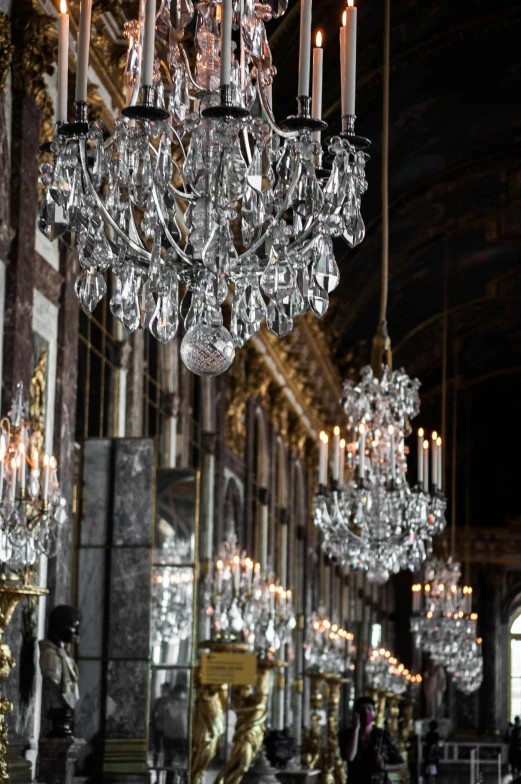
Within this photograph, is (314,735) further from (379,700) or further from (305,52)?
(305,52)

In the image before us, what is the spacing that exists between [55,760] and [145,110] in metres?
5.76

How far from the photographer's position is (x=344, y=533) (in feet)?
38.9

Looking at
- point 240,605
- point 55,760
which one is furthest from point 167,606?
point 55,760

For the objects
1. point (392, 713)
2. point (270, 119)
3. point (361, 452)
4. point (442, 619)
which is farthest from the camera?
point (392, 713)

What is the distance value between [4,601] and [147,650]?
13.0 feet

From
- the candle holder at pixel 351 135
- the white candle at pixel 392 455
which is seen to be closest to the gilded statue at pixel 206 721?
the white candle at pixel 392 455

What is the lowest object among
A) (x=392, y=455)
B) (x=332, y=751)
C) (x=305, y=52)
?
(x=332, y=751)

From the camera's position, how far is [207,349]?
5965mm

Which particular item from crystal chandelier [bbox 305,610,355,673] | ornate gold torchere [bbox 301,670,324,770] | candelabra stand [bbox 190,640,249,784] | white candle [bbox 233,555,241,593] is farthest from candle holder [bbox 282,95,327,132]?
crystal chandelier [bbox 305,610,355,673]

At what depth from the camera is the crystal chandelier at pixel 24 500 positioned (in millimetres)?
9164

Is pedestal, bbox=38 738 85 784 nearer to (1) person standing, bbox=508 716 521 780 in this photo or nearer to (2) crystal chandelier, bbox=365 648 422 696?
(2) crystal chandelier, bbox=365 648 422 696

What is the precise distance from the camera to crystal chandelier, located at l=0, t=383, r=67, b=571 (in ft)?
30.1

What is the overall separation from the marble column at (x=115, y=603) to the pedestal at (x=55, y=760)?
1.89 meters

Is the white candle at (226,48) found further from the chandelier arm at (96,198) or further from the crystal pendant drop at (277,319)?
the crystal pendant drop at (277,319)
